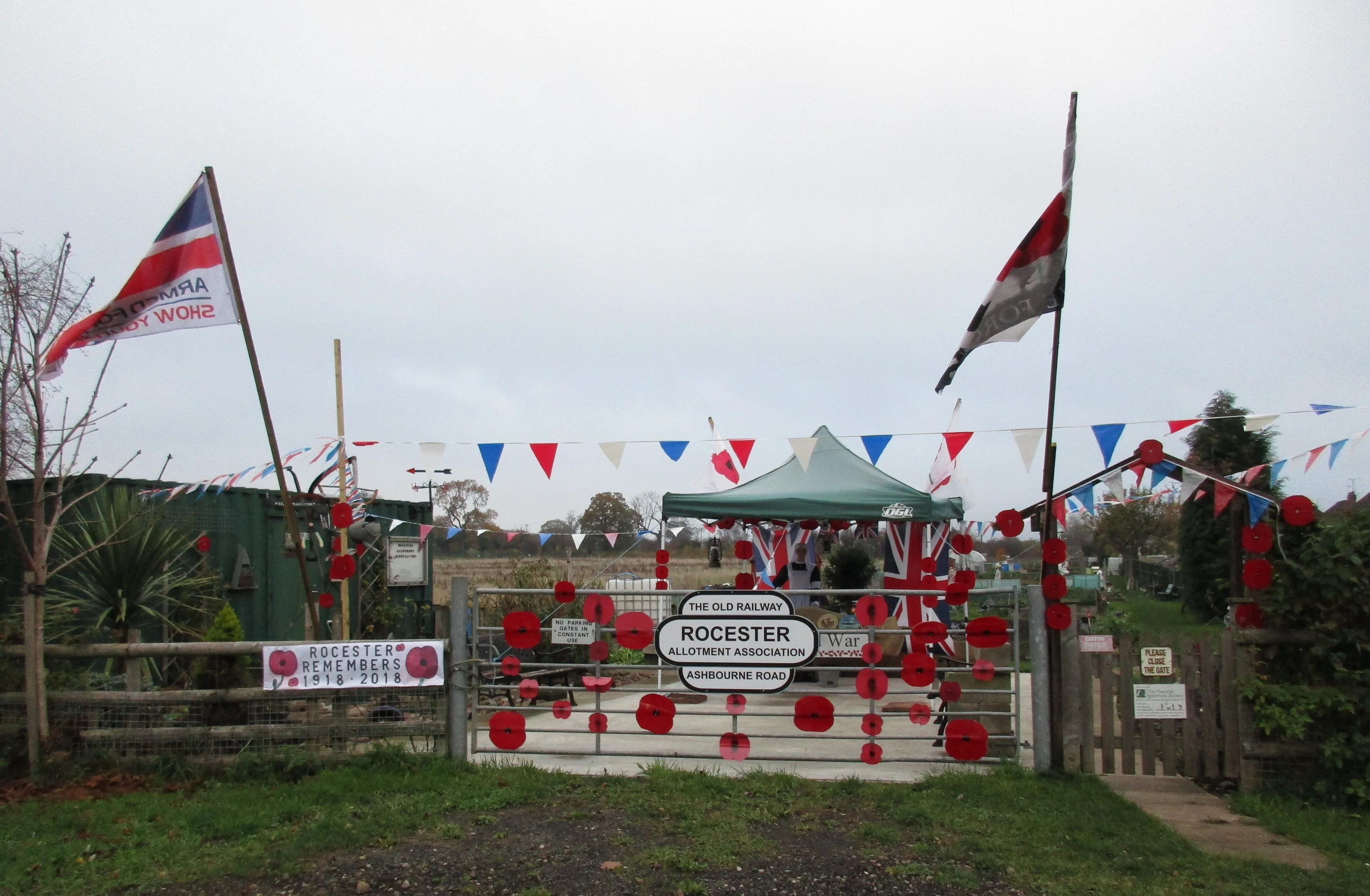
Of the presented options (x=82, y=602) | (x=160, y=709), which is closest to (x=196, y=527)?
(x=82, y=602)

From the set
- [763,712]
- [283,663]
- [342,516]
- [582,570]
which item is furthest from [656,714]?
[582,570]

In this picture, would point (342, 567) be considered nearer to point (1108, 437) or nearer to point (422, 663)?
point (422, 663)

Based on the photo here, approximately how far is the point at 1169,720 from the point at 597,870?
4.12 metres

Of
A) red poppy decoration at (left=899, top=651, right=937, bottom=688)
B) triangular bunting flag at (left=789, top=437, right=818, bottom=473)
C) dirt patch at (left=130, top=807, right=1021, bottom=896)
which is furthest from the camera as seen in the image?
triangular bunting flag at (left=789, top=437, right=818, bottom=473)

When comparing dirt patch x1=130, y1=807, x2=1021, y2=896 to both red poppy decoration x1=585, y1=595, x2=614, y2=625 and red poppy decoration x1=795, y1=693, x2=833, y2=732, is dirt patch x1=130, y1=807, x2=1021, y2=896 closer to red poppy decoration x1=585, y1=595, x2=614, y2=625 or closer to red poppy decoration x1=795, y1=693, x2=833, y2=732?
red poppy decoration x1=795, y1=693, x2=833, y2=732

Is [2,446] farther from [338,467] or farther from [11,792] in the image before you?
[338,467]

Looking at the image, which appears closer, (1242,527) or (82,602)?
(1242,527)

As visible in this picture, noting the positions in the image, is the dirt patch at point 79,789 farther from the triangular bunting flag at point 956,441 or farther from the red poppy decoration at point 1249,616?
the triangular bunting flag at point 956,441

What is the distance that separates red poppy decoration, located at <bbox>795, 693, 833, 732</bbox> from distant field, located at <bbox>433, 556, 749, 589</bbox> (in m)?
3.48

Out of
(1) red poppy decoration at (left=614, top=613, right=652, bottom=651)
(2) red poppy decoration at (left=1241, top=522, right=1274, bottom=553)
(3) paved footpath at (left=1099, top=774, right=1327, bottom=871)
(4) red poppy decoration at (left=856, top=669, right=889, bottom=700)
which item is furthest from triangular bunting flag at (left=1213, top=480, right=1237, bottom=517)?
(1) red poppy decoration at (left=614, top=613, right=652, bottom=651)

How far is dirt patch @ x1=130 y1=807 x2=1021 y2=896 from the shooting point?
446 centimetres

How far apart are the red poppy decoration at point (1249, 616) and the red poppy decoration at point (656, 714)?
385cm

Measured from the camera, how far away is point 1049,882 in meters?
4.47

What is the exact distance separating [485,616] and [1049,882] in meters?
10.5
